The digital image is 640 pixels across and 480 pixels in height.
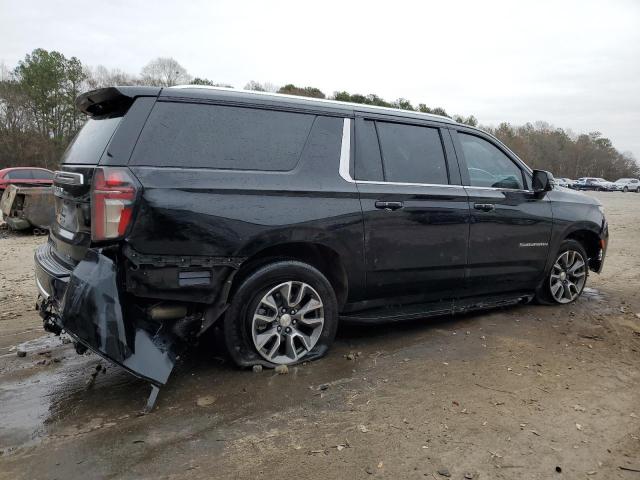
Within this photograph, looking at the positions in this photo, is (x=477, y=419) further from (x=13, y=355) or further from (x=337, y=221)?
(x=13, y=355)

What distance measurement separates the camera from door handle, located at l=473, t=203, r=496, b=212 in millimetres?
4453

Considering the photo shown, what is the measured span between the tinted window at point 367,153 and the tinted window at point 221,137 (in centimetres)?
45

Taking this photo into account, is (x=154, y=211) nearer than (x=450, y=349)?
Yes

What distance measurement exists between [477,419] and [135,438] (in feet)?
6.49

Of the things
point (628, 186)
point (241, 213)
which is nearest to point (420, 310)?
point (241, 213)

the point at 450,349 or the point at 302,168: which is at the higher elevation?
the point at 302,168

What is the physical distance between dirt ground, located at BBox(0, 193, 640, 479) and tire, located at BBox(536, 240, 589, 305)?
2.78ft

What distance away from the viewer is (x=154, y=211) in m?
3.02

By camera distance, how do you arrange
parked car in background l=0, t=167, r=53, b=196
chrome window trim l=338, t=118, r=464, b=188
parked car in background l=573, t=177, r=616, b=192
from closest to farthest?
chrome window trim l=338, t=118, r=464, b=188, parked car in background l=0, t=167, r=53, b=196, parked car in background l=573, t=177, r=616, b=192

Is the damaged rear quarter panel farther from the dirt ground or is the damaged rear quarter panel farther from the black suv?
the dirt ground

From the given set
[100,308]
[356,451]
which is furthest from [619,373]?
[100,308]

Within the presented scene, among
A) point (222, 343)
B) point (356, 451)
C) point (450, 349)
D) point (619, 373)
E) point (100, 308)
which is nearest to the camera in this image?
point (356, 451)

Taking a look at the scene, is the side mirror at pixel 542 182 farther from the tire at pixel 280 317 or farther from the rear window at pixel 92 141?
the rear window at pixel 92 141

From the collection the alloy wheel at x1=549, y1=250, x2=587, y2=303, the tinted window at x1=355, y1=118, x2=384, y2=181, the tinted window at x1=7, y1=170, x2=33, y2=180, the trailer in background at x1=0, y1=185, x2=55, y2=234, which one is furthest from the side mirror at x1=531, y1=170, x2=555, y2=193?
the tinted window at x1=7, y1=170, x2=33, y2=180
